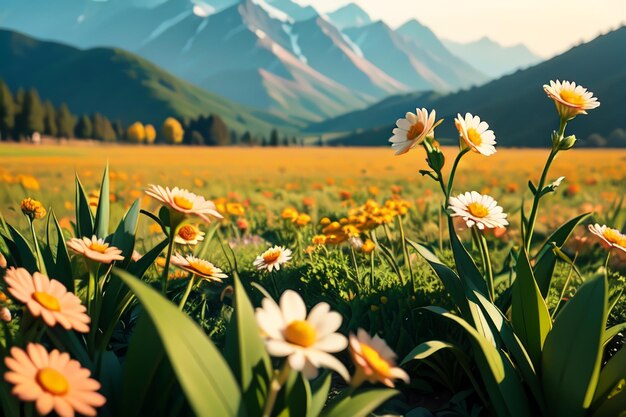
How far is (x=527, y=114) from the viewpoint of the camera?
214 feet

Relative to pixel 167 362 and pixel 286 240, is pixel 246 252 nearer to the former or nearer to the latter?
pixel 286 240

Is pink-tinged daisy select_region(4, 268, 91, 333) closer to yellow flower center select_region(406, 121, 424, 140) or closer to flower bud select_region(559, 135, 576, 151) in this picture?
yellow flower center select_region(406, 121, 424, 140)

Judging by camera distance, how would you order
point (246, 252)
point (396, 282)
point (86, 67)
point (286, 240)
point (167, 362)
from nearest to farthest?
1. point (167, 362)
2. point (396, 282)
3. point (246, 252)
4. point (286, 240)
5. point (86, 67)

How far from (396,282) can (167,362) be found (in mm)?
1392

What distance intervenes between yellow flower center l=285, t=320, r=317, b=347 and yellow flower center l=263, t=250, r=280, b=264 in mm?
1207

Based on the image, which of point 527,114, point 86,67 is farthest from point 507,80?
point 86,67

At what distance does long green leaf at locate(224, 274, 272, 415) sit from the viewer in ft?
4.03

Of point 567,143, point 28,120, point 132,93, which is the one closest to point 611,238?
point 567,143

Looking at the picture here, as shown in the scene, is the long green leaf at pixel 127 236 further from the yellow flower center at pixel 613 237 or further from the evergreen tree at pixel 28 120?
the evergreen tree at pixel 28 120

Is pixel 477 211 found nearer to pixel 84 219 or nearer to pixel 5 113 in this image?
pixel 84 219

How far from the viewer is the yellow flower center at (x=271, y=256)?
2338 mm

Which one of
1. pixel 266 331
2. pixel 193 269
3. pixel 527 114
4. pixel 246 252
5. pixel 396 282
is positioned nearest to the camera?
pixel 266 331

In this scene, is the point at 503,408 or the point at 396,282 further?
the point at 396,282

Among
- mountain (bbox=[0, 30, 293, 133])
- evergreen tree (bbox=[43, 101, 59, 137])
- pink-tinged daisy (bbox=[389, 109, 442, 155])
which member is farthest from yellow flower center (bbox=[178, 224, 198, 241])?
mountain (bbox=[0, 30, 293, 133])
